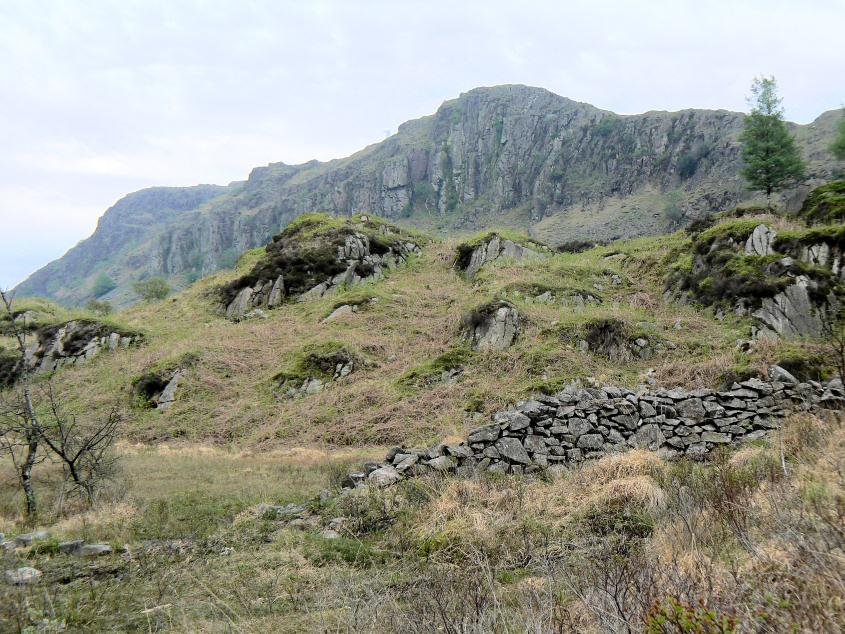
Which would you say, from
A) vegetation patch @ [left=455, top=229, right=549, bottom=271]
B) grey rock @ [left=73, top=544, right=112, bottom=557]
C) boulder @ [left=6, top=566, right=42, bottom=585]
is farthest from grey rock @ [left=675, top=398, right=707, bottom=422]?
vegetation patch @ [left=455, top=229, right=549, bottom=271]

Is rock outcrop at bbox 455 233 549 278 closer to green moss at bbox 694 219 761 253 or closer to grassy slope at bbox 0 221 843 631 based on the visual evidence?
grassy slope at bbox 0 221 843 631

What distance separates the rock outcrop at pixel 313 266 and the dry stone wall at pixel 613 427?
19.8 meters

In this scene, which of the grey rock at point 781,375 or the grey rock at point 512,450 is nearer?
the grey rock at point 512,450

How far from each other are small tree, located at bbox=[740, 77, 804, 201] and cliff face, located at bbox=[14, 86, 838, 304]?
1334 cm

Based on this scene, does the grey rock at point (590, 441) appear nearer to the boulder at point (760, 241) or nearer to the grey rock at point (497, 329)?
the grey rock at point (497, 329)

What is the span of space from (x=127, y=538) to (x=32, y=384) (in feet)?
70.1

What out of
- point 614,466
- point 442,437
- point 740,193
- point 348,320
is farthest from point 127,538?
point 740,193

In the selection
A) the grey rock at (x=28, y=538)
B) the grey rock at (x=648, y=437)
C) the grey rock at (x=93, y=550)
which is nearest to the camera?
the grey rock at (x=93, y=550)

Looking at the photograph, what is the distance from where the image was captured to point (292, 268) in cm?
2772

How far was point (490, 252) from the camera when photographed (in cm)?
2723

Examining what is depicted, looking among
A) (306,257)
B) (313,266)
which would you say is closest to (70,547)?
(313,266)

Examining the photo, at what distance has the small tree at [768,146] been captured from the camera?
99.3 feet

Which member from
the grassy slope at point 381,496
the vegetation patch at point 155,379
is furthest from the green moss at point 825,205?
the vegetation patch at point 155,379

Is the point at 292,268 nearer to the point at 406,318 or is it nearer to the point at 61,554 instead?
the point at 406,318
